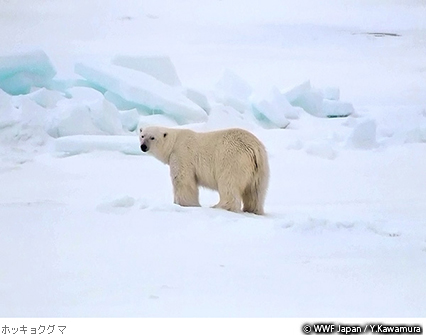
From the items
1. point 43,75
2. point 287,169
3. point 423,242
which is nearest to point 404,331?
point 423,242

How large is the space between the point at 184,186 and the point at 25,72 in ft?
6.50

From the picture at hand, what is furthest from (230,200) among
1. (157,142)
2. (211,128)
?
(211,128)

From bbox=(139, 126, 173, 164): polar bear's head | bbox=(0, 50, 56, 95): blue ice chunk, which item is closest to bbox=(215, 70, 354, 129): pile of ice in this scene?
bbox=(0, 50, 56, 95): blue ice chunk

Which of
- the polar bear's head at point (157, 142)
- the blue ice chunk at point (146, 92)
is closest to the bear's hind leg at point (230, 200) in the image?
the polar bear's head at point (157, 142)

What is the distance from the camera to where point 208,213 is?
105 inches

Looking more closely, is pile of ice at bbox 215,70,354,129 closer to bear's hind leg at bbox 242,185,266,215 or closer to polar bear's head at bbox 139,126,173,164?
Result: polar bear's head at bbox 139,126,173,164

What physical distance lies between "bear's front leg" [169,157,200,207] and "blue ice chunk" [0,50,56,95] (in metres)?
1.59

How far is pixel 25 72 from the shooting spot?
4.52 m

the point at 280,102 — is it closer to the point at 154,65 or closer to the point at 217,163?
the point at 154,65

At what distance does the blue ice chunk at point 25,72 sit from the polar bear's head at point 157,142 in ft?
4.47

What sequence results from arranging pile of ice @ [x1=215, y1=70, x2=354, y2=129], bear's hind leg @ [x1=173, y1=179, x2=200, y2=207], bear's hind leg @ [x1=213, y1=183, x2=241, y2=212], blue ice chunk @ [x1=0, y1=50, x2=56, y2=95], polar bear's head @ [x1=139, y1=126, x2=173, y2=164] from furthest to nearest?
pile of ice @ [x1=215, y1=70, x2=354, y2=129] → blue ice chunk @ [x1=0, y1=50, x2=56, y2=95] → polar bear's head @ [x1=139, y1=126, x2=173, y2=164] → bear's hind leg @ [x1=173, y1=179, x2=200, y2=207] → bear's hind leg @ [x1=213, y1=183, x2=241, y2=212]

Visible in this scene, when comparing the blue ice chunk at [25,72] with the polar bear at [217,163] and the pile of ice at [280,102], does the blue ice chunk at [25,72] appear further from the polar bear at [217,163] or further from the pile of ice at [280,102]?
the polar bear at [217,163]

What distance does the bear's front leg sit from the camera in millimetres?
3018

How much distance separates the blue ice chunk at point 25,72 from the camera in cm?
420
